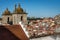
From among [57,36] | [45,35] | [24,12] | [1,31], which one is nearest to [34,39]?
[45,35]

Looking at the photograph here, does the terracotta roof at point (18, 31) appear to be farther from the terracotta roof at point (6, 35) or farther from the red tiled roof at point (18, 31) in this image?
the terracotta roof at point (6, 35)

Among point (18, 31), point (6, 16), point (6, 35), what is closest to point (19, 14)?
point (6, 16)

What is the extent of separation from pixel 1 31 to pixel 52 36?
141 inches

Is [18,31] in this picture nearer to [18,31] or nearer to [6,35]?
[18,31]

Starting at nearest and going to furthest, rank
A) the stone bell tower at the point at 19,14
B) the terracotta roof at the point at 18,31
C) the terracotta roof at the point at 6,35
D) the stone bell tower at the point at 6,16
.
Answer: the terracotta roof at the point at 6,35, the terracotta roof at the point at 18,31, the stone bell tower at the point at 19,14, the stone bell tower at the point at 6,16

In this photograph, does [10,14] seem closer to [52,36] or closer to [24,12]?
[24,12]

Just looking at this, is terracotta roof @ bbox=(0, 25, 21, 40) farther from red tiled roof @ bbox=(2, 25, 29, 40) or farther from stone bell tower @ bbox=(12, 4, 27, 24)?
stone bell tower @ bbox=(12, 4, 27, 24)

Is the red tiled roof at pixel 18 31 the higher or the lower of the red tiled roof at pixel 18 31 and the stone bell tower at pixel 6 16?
the higher

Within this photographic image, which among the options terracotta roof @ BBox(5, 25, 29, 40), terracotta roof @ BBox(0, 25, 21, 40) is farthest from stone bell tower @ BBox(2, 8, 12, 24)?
terracotta roof @ BBox(0, 25, 21, 40)

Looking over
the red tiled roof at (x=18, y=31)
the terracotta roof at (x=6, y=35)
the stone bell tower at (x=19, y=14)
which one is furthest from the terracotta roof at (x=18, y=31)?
the stone bell tower at (x=19, y=14)

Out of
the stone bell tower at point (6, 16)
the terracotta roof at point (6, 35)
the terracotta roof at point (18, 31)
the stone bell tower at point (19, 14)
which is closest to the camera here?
the terracotta roof at point (6, 35)

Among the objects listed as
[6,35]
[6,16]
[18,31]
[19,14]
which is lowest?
[6,16]

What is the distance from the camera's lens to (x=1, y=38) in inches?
487

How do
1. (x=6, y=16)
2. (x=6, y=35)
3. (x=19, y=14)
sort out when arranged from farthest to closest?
1. (x=6, y=16)
2. (x=19, y=14)
3. (x=6, y=35)
